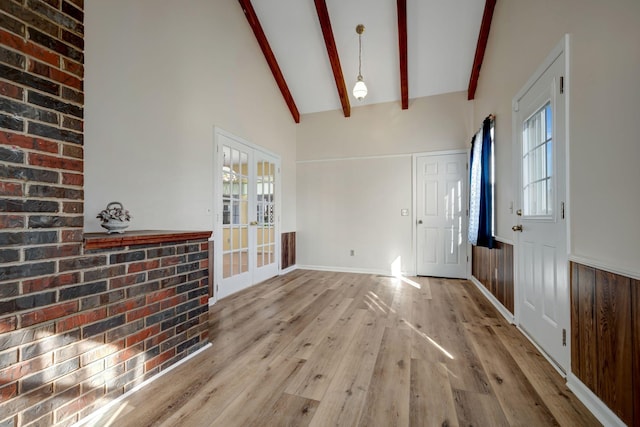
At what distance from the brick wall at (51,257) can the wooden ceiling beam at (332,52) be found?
118 inches

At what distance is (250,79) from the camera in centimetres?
400

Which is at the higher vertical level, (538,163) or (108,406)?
(538,163)

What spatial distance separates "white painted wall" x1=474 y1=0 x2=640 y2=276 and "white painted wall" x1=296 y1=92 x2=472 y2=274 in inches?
97.0

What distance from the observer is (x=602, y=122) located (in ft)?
4.69

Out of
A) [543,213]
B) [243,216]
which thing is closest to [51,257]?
[243,216]

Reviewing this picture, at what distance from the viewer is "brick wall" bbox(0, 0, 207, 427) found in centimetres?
114

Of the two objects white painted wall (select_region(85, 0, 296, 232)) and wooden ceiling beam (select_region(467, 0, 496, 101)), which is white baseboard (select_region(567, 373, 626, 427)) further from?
wooden ceiling beam (select_region(467, 0, 496, 101))

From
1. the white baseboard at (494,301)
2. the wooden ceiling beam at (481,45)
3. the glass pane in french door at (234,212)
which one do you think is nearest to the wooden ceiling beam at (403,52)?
the wooden ceiling beam at (481,45)

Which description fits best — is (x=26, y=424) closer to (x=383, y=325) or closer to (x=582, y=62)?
(x=383, y=325)

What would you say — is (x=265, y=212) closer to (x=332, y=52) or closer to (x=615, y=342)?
(x=332, y=52)

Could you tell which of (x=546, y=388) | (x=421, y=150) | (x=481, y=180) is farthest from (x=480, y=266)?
(x=546, y=388)

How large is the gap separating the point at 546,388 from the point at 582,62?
1958 mm

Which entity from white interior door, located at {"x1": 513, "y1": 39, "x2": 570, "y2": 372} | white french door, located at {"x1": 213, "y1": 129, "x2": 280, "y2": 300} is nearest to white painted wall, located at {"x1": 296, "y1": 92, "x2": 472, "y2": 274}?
white french door, located at {"x1": 213, "y1": 129, "x2": 280, "y2": 300}

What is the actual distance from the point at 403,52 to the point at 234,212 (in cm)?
331
